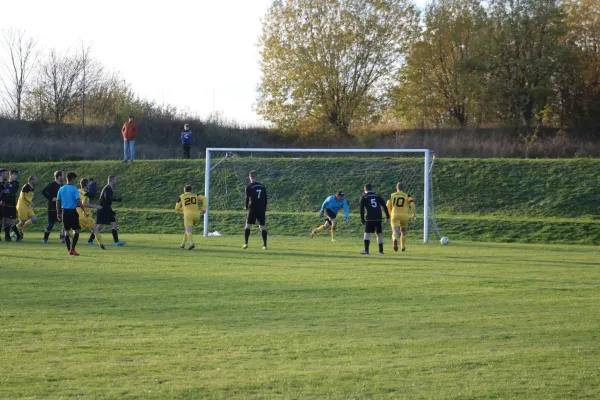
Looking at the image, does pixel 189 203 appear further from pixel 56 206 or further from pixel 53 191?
pixel 53 191

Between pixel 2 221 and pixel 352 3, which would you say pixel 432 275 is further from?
pixel 352 3

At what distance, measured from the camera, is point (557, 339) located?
909 cm

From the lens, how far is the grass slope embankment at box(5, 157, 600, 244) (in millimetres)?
30734

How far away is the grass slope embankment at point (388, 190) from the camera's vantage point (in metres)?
30.7

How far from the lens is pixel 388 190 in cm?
3619

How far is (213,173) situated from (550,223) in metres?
14.5

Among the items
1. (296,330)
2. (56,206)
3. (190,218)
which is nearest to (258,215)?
(190,218)

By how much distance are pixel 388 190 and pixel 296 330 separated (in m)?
27.0

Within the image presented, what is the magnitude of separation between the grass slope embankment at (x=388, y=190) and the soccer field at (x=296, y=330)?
1337 centimetres

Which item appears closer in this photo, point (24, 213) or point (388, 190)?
point (24, 213)

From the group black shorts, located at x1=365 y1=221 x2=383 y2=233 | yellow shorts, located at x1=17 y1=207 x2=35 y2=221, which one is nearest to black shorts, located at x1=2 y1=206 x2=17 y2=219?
yellow shorts, located at x1=17 y1=207 x2=35 y2=221

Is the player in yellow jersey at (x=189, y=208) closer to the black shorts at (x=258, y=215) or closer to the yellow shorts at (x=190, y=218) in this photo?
the yellow shorts at (x=190, y=218)

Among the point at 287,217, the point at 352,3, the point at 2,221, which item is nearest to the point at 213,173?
the point at 287,217

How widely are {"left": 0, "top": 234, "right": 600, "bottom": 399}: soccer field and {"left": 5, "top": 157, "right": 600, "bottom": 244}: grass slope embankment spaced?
43.9ft
